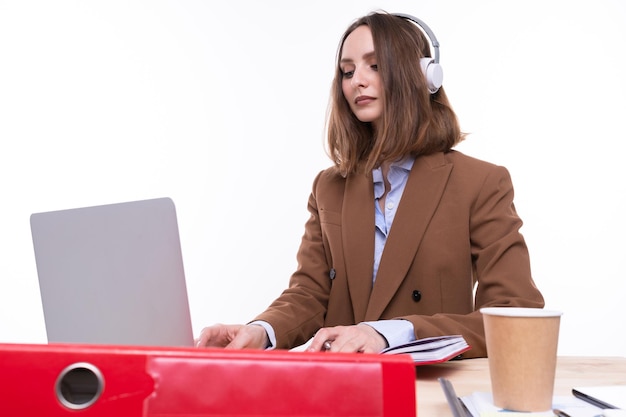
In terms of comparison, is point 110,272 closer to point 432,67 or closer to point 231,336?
point 231,336

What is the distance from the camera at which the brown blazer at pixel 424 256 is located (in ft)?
5.47

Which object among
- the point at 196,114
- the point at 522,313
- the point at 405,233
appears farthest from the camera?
the point at 196,114

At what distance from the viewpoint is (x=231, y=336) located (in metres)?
1.32

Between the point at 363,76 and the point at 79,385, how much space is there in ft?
4.69

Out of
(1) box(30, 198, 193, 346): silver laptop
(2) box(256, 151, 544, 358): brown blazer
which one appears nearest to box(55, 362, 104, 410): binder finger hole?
(1) box(30, 198, 193, 346): silver laptop

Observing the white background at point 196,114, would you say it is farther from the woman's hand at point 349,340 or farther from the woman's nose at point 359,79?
the woman's hand at point 349,340

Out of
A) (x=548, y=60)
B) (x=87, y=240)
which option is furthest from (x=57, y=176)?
(x=87, y=240)

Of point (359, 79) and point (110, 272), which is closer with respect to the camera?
point (110, 272)

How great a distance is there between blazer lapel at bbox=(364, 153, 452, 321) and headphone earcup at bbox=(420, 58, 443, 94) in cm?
22

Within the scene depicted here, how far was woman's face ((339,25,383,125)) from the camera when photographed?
1854 millimetres

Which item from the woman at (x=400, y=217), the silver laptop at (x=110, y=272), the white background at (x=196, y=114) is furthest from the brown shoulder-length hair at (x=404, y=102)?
the white background at (x=196, y=114)

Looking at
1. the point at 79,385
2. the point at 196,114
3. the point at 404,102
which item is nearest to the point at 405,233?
the point at 404,102

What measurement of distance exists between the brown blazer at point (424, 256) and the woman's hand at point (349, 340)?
1.38ft

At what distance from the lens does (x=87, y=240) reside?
3.09 feet
